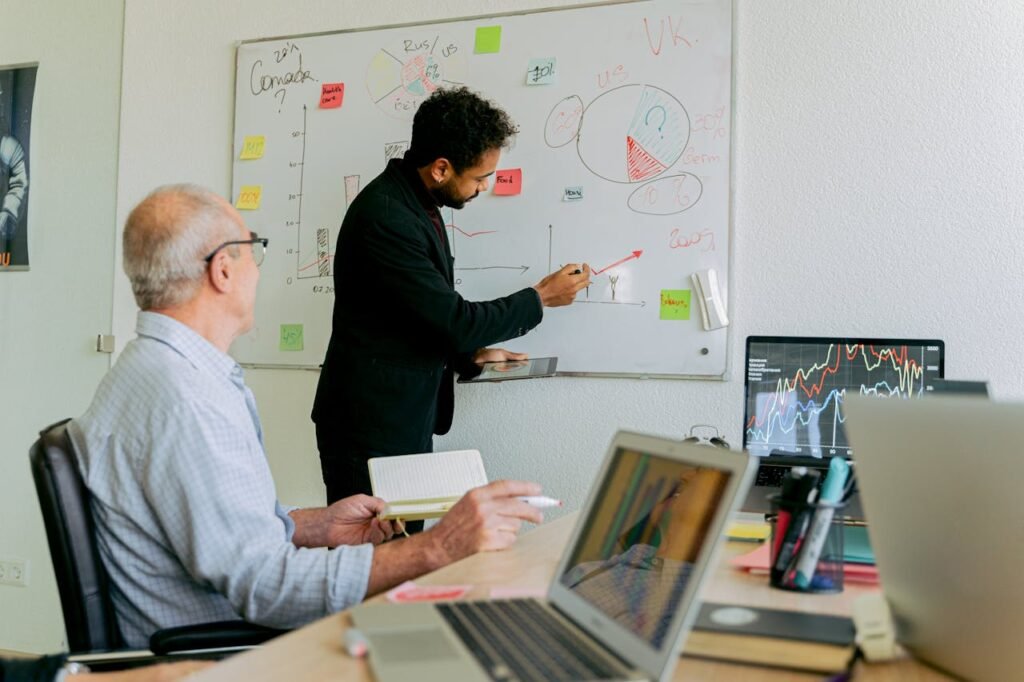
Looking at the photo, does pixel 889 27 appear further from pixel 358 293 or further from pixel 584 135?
pixel 358 293

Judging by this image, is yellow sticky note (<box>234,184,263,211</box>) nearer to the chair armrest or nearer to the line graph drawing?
the line graph drawing

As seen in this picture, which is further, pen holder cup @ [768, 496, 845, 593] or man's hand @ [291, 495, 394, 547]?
man's hand @ [291, 495, 394, 547]

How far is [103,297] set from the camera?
342 centimetres

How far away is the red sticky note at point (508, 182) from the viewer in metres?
2.87

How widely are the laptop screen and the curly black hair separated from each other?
1.48 meters

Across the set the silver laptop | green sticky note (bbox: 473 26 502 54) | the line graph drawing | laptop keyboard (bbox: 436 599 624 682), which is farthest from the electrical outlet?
the silver laptop

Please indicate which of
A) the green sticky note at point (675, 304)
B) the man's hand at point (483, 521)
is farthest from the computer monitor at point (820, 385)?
the man's hand at point (483, 521)

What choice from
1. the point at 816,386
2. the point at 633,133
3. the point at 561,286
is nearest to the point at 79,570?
the point at 816,386

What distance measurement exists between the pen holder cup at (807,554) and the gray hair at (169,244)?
0.95 metres

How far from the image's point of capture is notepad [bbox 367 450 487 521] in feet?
5.77

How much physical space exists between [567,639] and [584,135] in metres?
Answer: 2.04

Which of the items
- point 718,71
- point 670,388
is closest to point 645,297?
point 670,388

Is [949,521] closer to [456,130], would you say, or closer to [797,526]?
[797,526]

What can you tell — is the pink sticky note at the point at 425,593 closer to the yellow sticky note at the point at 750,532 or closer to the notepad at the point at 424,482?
the notepad at the point at 424,482
